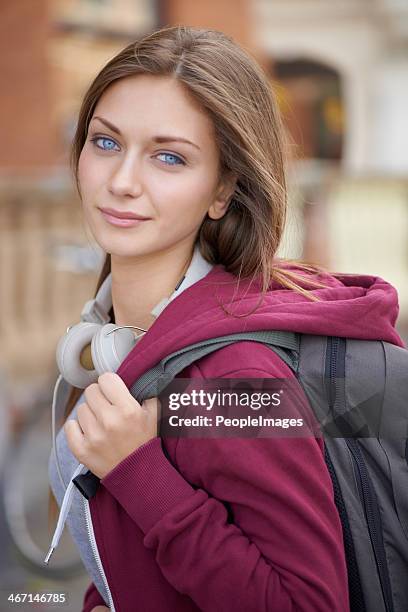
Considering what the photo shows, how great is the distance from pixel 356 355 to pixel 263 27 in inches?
705

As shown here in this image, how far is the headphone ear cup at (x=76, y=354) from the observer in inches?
66.8

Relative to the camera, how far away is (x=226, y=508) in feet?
4.82

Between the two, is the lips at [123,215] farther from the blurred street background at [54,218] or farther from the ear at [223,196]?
the blurred street background at [54,218]

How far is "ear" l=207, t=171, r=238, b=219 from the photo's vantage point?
66.5 inches

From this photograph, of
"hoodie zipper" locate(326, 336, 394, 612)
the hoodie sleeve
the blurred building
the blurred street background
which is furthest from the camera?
the blurred building

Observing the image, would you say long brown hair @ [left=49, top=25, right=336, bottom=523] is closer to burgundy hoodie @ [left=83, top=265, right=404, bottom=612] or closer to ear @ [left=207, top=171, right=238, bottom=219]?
ear @ [left=207, top=171, right=238, bottom=219]

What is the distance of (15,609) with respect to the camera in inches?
67.2

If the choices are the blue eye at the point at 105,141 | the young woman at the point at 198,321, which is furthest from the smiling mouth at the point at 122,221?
the blue eye at the point at 105,141

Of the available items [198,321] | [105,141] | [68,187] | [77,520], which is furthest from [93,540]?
[68,187]

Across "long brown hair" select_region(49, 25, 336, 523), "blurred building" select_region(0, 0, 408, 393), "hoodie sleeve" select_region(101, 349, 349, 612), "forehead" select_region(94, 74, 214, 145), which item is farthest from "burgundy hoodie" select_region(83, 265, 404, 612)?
"blurred building" select_region(0, 0, 408, 393)

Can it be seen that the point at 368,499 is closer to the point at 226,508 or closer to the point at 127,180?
the point at 226,508

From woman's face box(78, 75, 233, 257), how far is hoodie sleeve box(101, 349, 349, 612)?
31 cm

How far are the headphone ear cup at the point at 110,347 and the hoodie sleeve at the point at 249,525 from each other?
21 centimetres

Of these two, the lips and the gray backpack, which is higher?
the lips
